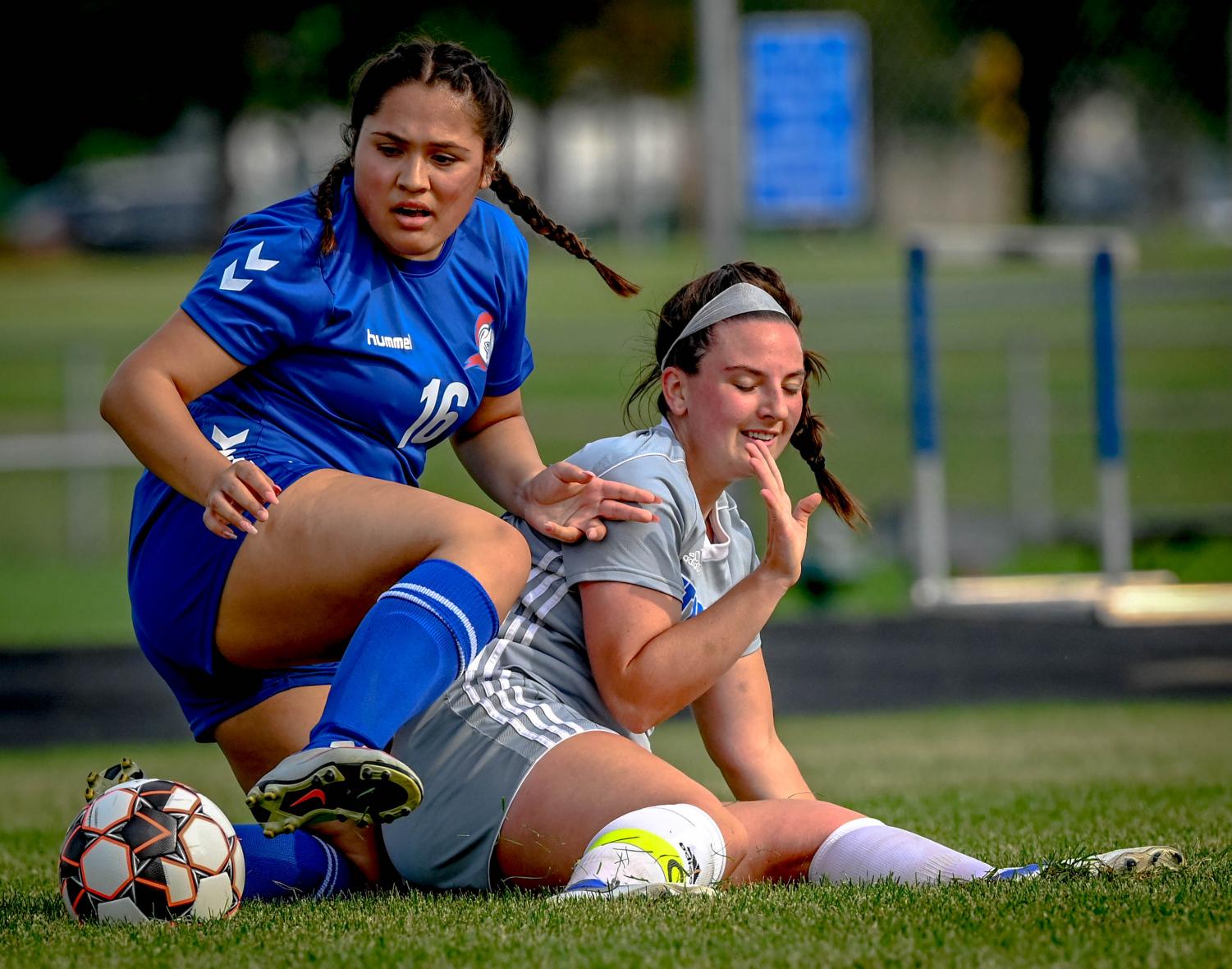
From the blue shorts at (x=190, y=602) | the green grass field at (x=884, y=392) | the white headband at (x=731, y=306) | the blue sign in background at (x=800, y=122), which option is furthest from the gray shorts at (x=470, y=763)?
the blue sign in background at (x=800, y=122)

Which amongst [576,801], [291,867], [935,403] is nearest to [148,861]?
[291,867]

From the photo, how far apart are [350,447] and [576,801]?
0.95 meters

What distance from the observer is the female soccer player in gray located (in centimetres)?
314

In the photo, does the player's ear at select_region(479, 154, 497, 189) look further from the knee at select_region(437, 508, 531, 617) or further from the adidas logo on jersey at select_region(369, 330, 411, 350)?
the knee at select_region(437, 508, 531, 617)

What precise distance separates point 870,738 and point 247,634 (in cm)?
459

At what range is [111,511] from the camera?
1686 centimetres

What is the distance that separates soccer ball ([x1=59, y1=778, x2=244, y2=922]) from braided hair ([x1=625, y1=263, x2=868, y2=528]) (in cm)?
127

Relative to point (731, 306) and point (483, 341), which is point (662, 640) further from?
point (483, 341)

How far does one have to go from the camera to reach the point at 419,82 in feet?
11.4

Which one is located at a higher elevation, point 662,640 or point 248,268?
point 248,268

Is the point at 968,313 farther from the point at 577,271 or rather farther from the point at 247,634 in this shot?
the point at 247,634

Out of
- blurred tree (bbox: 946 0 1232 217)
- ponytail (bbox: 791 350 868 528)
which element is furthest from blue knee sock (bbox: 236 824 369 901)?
blurred tree (bbox: 946 0 1232 217)

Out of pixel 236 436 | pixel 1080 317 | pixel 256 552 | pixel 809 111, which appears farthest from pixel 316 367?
pixel 1080 317

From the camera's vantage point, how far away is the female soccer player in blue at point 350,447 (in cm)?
311
